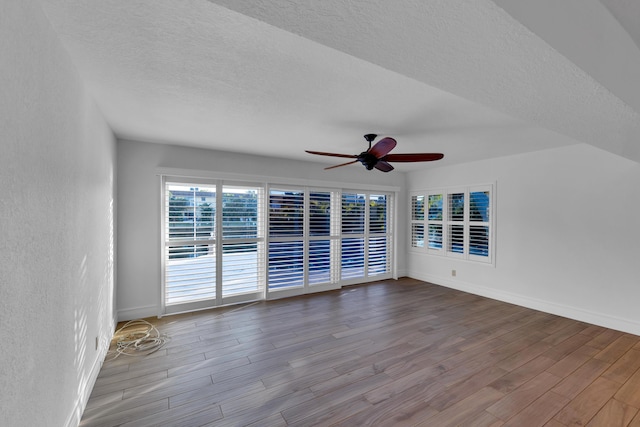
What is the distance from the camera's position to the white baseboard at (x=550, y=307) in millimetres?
3445

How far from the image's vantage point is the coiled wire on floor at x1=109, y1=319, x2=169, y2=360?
9.48 ft

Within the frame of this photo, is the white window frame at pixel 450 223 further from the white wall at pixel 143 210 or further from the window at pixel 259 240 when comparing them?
the white wall at pixel 143 210

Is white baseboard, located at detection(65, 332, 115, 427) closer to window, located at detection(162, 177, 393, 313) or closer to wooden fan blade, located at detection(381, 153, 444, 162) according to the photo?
window, located at detection(162, 177, 393, 313)

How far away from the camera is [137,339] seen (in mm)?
3152

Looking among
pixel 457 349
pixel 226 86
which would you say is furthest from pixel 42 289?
pixel 457 349

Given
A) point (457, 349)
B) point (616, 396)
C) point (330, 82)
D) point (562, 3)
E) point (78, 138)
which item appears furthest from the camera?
point (457, 349)

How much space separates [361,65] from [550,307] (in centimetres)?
435

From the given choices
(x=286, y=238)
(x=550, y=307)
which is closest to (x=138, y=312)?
(x=286, y=238)

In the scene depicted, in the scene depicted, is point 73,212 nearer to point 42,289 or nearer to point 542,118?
point 42,289

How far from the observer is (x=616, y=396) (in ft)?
7.30

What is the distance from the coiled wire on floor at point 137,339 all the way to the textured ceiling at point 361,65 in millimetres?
2344

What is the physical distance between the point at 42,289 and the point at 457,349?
3.33 meters

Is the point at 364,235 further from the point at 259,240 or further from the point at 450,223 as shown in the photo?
the point at 259,240

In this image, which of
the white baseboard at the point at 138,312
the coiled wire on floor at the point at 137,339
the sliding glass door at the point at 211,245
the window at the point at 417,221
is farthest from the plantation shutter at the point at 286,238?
the window at the point at 417,221
